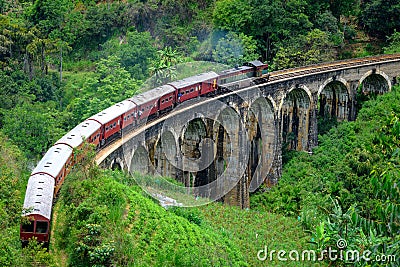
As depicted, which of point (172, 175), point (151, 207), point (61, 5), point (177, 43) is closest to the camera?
point (151, 207)

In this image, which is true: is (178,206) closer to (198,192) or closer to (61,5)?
(198,192)

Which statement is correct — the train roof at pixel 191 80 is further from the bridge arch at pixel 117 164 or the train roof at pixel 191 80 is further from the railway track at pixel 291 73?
the bridge arch at pixel 117 164

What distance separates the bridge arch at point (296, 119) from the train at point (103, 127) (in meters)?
4.19

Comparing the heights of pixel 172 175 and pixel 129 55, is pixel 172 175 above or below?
below

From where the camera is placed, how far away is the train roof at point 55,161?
74.8 ft

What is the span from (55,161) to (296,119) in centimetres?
2643

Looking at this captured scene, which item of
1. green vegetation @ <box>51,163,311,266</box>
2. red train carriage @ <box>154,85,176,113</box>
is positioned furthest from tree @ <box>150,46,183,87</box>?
green vegetation @ <box>51,163,311,266</box>

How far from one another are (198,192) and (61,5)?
34.2 metres

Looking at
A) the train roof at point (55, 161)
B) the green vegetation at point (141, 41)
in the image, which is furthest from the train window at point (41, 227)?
the green vegetation at point (141, 41)

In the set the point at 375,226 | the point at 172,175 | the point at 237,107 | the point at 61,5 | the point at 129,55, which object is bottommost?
the point at 375,226

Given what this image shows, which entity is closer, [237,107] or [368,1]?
[237,107]

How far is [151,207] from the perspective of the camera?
961 inches

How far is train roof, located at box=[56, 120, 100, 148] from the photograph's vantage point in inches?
1016

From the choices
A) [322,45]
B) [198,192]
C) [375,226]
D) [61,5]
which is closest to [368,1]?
[322,45]
